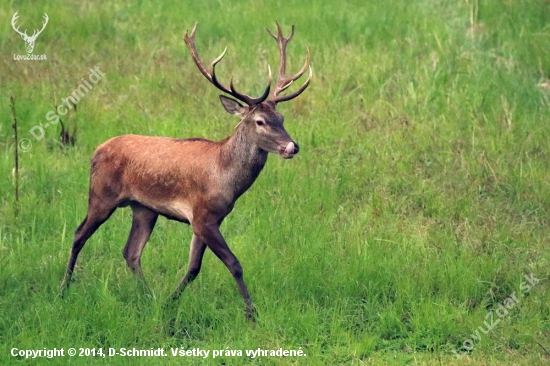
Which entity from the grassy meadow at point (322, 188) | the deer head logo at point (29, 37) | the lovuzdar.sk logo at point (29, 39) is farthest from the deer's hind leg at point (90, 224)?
the deer head logo at point (29, 37)

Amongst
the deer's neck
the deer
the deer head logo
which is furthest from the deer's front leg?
the deer head logo

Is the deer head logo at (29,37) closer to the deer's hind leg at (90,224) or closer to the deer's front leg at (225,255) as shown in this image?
the deer's hind leg at (90,224)

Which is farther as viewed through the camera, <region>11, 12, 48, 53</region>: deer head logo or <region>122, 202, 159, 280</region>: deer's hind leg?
<region>11, 12, 48, 53</region>: deer head logo

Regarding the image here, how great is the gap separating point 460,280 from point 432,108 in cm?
351

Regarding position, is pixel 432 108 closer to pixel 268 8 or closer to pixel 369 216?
pixel 369 216

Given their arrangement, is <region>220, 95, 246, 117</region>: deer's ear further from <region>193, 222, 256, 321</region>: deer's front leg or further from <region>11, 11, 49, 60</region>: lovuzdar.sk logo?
<region>11, 11, 49, 60</region>: lovuzdar.sk logo

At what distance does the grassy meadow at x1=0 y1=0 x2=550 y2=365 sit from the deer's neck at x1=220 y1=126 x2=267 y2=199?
2.53 ft

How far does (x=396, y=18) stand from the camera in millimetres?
13500

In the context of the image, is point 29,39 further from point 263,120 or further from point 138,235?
point 263,120

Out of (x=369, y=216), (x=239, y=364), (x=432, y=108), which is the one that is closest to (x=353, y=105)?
(x=432, y=108)

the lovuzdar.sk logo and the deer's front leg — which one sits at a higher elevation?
the lovuzdar.sk logo

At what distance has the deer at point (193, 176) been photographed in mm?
7594

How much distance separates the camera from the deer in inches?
299

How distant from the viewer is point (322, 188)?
9.61m
